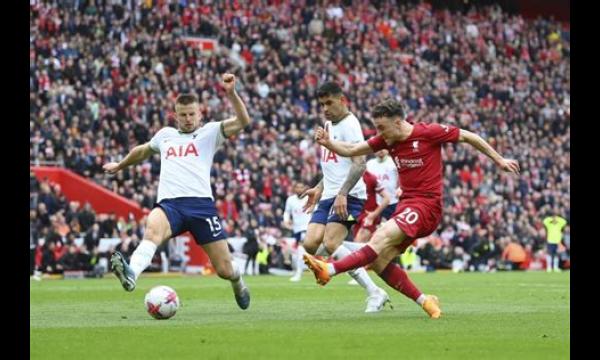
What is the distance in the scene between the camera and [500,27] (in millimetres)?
50625

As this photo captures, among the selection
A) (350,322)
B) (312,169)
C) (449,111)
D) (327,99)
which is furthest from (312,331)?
(449,111)

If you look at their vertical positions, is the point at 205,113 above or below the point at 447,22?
below

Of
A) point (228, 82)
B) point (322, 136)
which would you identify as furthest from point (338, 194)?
point (228, 82)

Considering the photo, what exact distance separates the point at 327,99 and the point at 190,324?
3541 millimetres

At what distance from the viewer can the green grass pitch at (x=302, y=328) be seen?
8703 millimetres

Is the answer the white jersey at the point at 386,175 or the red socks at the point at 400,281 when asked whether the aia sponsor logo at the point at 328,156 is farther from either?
the white jersey at the point at 386,175

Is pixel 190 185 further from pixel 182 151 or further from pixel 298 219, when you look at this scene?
pixel 298 219

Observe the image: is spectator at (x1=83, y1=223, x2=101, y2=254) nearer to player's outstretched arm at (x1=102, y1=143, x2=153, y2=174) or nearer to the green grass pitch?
the green grass pitch

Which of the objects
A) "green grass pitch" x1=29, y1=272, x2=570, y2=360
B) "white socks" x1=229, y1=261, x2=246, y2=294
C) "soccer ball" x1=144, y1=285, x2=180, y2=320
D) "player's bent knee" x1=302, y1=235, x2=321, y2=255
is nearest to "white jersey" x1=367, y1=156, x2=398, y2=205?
"green grass pitch" x1=29, y1=272, x2=570, y2=360

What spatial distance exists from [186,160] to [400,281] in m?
2.68

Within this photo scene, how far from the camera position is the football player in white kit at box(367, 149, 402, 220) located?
67.0 ft

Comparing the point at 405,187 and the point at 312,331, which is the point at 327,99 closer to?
the point at 405,187

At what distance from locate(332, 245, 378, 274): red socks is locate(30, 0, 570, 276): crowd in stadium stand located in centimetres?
1743

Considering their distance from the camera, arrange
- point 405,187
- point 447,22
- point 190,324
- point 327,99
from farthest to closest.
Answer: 1. point 447,22
2. point 327,99
3. point 405,187
4. point 190,324
